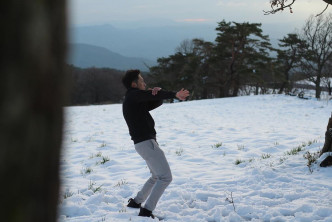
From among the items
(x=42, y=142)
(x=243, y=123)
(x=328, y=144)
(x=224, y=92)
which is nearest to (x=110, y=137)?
(x=243, y=123)

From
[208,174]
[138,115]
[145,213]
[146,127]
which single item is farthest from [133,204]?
[208,174]

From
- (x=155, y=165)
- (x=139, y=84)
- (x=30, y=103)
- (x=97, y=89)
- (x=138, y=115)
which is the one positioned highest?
(x=30, y=103)

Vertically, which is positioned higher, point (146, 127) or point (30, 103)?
point (30, 103)

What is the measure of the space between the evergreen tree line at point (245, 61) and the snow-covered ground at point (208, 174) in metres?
25.3

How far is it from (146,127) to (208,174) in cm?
261

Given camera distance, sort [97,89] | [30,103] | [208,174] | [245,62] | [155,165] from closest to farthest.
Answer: [30,103]
[155,165]
[208,174]
[245,62]
[97,89]

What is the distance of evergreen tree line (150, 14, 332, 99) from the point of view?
3647 centimetres

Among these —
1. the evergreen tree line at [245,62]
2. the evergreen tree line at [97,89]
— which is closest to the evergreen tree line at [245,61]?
the evergreen tree line at [245,62]

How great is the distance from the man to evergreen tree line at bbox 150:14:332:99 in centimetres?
3212

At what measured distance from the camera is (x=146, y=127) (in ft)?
13.5

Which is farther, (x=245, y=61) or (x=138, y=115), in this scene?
(x=245, y=61)

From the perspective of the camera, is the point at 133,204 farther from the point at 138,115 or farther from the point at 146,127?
the point at 138,115

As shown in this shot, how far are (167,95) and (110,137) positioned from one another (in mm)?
6690

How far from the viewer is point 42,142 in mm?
730
